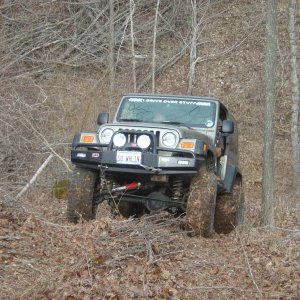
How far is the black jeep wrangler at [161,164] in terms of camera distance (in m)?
8.88

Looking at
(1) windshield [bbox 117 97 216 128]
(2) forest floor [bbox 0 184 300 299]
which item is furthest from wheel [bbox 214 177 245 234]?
(2) forest floor [bbox 0 184 300 299]

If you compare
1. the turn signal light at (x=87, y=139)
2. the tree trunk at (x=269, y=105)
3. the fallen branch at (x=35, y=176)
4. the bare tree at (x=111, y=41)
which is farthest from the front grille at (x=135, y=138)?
the bare tree at (x=111, y=41)

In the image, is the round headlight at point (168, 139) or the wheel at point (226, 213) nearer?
the round headlight at point (168, 139)

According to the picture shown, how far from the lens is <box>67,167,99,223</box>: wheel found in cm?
938

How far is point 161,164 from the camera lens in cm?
887

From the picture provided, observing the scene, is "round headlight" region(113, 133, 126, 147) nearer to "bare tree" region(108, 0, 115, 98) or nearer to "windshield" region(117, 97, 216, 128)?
"windshield" region(117, 97, 216, 128)

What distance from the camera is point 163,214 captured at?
9109 millimetres

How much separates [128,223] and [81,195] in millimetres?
1549

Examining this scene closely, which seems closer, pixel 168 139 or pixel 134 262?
pixel 134 262

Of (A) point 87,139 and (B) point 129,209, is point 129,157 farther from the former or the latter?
(B) point 129,209

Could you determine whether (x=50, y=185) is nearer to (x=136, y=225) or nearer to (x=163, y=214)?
(x=163, y=214)

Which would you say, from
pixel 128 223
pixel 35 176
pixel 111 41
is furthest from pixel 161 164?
pixel 111 41

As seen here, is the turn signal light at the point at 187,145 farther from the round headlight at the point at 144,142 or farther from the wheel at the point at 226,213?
the wheel at the point at 226,213

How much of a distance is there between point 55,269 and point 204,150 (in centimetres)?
302
